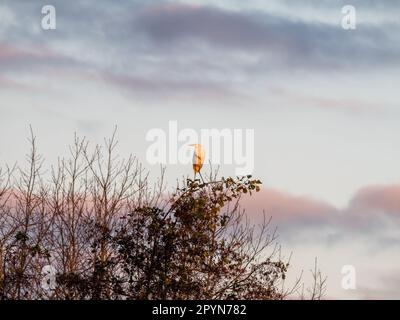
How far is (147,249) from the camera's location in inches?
778

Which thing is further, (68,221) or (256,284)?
(68,221)

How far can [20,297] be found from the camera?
2375 centimetres
